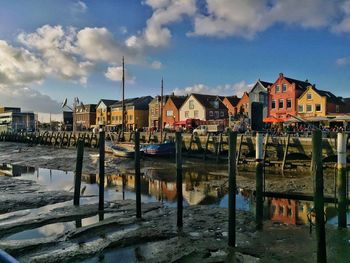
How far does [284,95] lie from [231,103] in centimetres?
1601

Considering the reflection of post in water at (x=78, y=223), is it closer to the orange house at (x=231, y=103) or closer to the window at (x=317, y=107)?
the window at (x=317, y=107)

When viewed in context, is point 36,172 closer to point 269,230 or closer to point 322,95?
point 269,230

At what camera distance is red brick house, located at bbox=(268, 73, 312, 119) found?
63812 mm

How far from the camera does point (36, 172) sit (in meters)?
30.0

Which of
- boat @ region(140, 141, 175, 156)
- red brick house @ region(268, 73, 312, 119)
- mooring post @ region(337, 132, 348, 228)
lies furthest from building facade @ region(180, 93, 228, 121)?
mooring post @ region(337, 132, 348, 228)

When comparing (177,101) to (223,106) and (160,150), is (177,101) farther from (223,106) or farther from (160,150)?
(160,150)

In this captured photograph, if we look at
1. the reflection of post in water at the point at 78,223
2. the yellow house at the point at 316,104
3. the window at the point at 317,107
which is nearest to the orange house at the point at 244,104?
the yellow house at the point at 316,104

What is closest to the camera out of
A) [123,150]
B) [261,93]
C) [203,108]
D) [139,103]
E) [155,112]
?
[123,150]

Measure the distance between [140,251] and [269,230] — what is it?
4.22 m

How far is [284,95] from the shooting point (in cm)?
6519

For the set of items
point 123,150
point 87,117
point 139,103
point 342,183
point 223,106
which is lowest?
point 123,150

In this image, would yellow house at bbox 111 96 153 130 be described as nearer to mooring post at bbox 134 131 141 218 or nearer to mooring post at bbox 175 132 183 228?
mooring post at bbox 134 131 141 218

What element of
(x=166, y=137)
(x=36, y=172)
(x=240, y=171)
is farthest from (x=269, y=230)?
(x=166, y=137)

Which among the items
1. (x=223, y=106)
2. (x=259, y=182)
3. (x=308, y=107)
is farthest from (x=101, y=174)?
(x=223, y=106)
